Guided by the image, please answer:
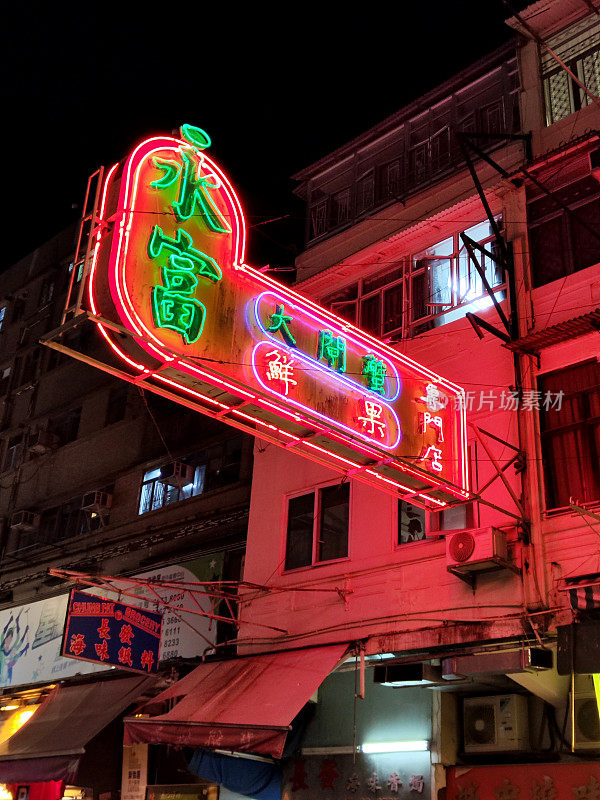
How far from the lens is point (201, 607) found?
14.9 metres

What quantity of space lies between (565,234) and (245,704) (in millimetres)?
8755

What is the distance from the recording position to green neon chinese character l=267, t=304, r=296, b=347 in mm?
8281

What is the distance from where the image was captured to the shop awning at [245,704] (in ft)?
33.5

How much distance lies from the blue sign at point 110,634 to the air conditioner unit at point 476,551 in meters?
5.24

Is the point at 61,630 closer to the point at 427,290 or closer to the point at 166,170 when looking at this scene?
the point at 427,290

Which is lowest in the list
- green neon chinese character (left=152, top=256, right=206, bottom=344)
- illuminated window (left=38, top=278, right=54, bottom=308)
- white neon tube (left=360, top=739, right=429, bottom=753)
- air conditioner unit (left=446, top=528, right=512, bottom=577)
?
white neon tube (left=360, top=739, right=429, bottom=753)

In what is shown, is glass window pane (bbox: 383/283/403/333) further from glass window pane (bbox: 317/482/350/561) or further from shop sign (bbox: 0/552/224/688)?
shop sign (bbox: 0/552/224/688)

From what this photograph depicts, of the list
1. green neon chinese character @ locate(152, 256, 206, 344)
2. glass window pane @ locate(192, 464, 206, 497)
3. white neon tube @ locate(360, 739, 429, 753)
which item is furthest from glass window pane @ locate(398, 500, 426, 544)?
green neon chinese character @ locate(152, 256, 206, 344)

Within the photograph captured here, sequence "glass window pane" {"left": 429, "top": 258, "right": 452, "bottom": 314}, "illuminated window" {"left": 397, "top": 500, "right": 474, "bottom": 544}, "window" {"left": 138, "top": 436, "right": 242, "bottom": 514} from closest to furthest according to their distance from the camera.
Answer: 1. "illuminated window" {"left": 397, "top": 500, "right": 474, "bottom": 544}
2. "glass window pane" {"left": 429, "top": 258, "right": 452, "bottom": 314}
3. "window" {"left": 138, "top": 436, "right": 242, "bottom": 514}

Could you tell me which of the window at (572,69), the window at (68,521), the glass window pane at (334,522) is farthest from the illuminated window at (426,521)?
the window at (68,521)

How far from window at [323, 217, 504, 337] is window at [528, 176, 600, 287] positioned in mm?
692

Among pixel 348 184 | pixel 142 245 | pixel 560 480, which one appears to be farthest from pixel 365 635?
pixel 348 184

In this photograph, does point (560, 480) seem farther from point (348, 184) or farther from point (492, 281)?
point (348, 184)

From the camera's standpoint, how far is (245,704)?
37.0ft
